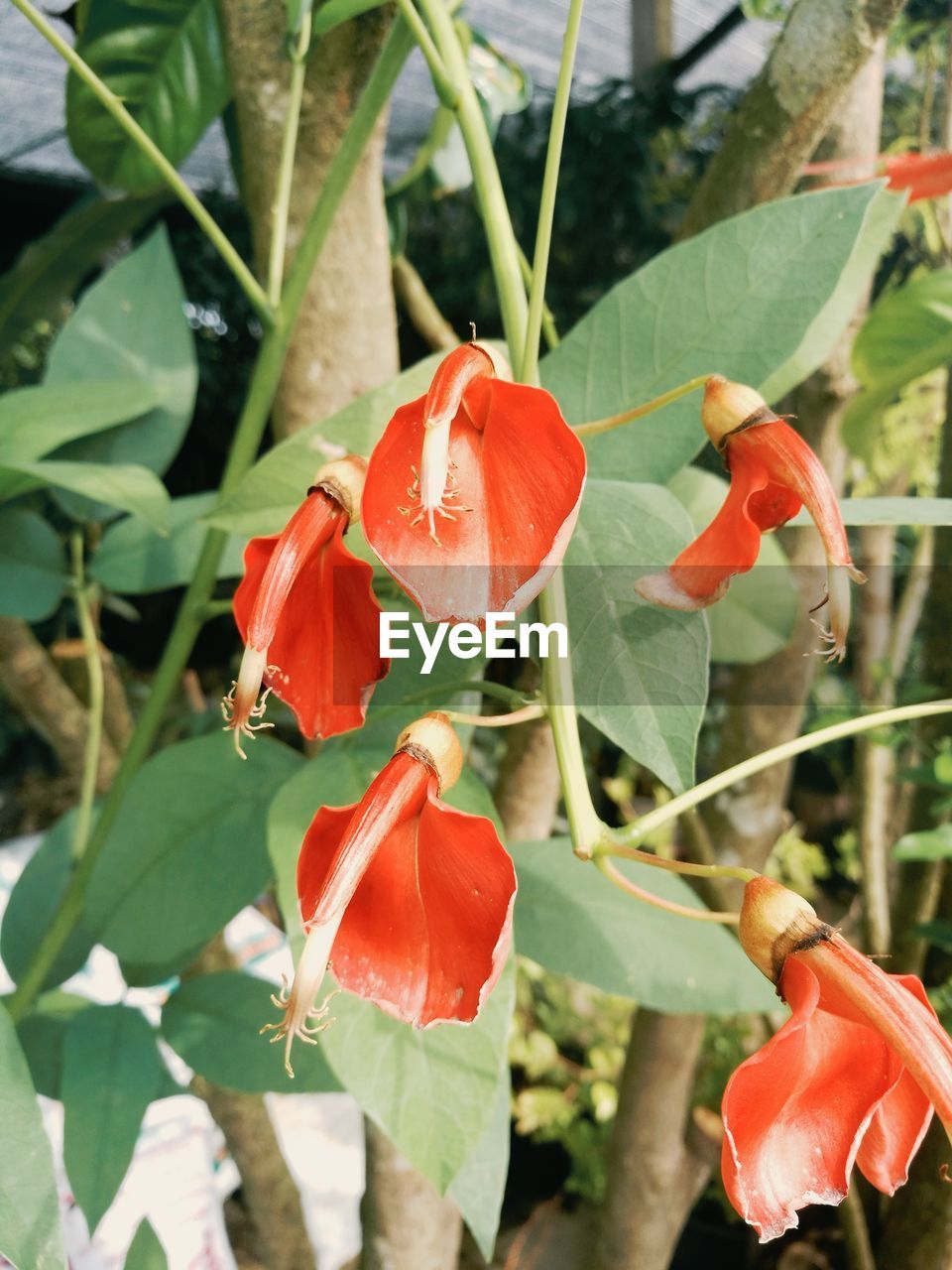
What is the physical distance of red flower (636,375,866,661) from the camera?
221 mm

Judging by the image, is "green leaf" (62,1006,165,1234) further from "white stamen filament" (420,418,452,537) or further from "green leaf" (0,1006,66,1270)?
"white stamen filament" (420,418,452,537)

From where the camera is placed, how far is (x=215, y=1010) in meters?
0.43

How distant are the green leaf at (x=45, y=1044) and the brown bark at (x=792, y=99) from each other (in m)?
0.47

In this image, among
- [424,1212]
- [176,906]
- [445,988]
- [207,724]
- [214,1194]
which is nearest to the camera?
[445,988]

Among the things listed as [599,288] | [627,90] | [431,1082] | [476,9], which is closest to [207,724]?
[431,1082]

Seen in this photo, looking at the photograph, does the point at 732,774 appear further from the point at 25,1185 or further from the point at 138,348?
the point at 138,348

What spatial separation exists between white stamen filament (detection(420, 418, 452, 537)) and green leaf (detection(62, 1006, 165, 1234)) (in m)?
0.29

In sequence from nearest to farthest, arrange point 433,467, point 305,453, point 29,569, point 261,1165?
point 433,467, point 305,453, point 29,569, point 261,1165

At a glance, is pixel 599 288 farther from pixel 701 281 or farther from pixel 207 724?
pixel 701 281

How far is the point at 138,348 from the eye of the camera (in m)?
0.49

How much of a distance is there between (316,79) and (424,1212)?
1.81 feet

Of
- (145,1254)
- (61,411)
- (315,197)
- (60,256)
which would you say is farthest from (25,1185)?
(60,256)

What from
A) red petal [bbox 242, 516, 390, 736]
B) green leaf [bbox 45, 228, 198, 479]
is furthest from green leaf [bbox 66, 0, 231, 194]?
red petal [bbox 242, 516, 390, 736]

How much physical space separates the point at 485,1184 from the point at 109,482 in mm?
284
